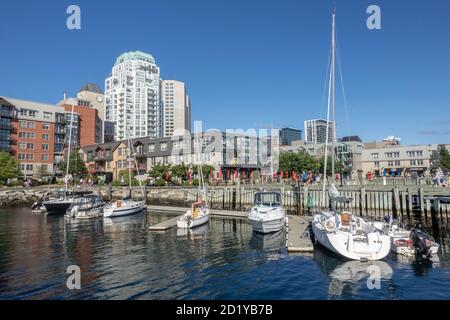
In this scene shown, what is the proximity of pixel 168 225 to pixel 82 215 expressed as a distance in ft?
54.9

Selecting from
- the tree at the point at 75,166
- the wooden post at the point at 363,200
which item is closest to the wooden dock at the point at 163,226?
the wooden post at the point at 363,200

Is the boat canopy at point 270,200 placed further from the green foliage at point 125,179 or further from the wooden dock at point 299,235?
the green foliage at point 125,179

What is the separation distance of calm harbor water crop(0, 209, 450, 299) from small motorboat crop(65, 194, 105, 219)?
562 inches

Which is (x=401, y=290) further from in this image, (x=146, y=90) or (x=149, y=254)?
(x=146, y=90)

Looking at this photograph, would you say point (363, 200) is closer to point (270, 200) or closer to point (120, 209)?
point (270, 200)

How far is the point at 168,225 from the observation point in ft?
113

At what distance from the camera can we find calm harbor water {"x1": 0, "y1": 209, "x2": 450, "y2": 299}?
15.2m

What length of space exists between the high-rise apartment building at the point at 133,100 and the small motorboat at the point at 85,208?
4781 inches

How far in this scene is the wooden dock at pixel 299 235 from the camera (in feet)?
74.5

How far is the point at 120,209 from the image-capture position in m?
45.2

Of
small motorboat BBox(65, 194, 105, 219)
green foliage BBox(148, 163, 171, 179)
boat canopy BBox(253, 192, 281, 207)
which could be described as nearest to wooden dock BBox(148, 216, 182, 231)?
boat canopy BBox(253, 192, 281, 207)

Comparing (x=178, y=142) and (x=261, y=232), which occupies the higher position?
(x=178, y=142)

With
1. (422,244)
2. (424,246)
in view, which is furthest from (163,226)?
(424,246)
